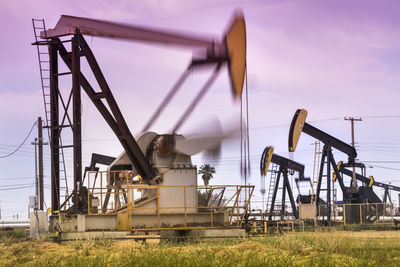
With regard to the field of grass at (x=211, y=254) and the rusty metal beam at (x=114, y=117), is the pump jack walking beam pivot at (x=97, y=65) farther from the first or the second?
the field of grass at (x=211, y=254)

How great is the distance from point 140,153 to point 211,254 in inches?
250

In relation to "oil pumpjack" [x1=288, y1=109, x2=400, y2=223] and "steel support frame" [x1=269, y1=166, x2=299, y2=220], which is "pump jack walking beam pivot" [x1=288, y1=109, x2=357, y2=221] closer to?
"oil pumpjack" [x1=288, y1=109, x2=400, y2=223]

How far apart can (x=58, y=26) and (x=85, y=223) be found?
6791 mm

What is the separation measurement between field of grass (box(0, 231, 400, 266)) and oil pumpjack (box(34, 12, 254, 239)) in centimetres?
107

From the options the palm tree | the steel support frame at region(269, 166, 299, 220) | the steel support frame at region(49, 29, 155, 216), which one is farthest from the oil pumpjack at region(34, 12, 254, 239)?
the palm tree

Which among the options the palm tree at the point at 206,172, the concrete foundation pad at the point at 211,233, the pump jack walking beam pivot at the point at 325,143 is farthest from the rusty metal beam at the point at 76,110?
the palm tree at the point at 206,172

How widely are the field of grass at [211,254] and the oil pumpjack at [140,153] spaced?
1068 mm

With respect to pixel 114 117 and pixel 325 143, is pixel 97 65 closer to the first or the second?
pixel 114 117

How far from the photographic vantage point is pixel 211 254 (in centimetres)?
1388

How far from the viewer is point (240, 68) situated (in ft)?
57.1

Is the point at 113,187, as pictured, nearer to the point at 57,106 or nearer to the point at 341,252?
the point at 57,106

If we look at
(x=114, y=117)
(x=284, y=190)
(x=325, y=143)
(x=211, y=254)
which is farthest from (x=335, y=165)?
(x=211, y=254)

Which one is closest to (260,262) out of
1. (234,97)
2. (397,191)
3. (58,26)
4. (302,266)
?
(302,266)

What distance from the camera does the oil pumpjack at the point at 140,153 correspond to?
696 inches
